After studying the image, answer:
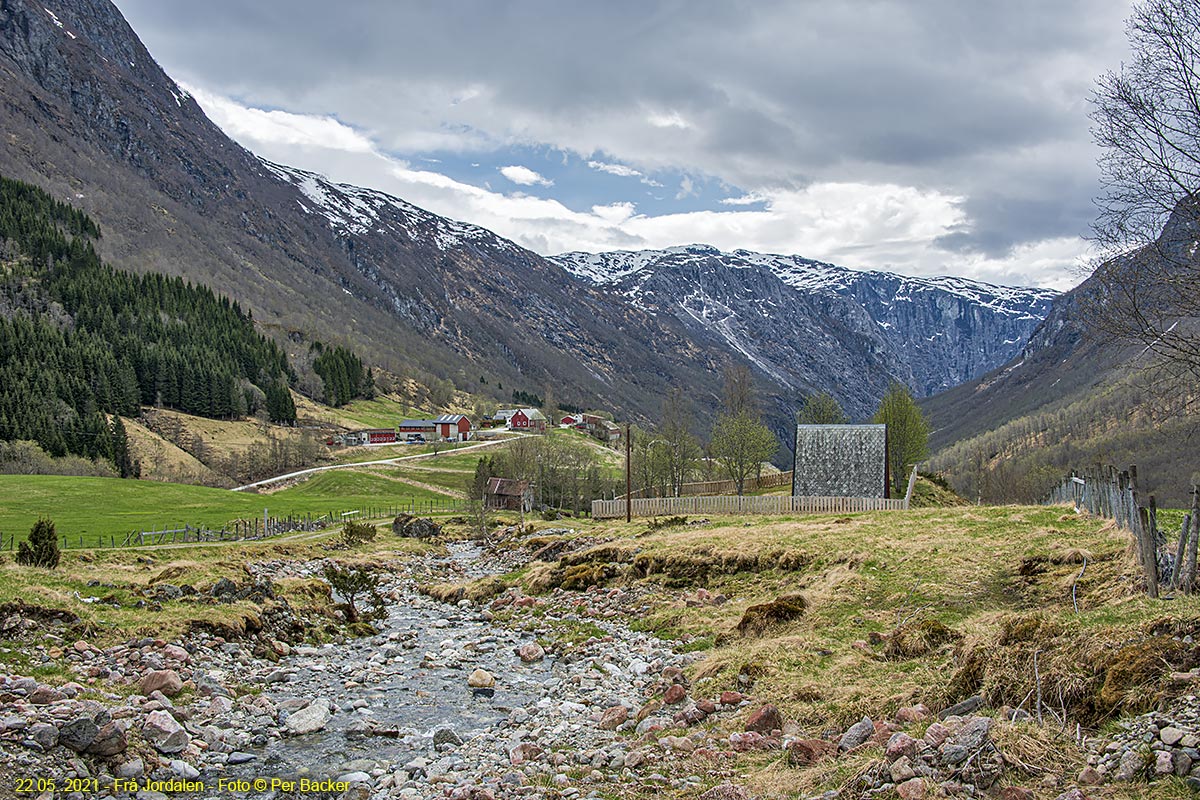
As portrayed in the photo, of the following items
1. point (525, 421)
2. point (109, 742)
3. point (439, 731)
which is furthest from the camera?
point (525, 421)

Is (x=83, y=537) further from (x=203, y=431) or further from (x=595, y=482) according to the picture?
(x=203, y=431)

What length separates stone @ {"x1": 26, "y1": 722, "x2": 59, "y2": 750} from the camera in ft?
36.7

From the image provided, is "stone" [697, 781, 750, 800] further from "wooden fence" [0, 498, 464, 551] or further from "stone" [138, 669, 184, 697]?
"wooden fence" [0, 498, 464, 551]

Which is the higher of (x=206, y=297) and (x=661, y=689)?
(x=206, y=297)

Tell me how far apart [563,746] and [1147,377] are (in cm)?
1640

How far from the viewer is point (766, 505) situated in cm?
5291

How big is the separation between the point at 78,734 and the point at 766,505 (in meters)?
46.3

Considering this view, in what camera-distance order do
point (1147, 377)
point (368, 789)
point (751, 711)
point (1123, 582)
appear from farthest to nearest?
point (1147, 377) → point (1123, 582) → point (751, 711) → point (368, 789)

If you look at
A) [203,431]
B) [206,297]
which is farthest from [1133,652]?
[206,297]

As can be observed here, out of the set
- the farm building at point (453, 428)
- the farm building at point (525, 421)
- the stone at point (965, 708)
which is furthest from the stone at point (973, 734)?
the farm building at point (525, 421)

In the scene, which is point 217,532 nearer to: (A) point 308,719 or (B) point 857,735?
(A) point 308,719

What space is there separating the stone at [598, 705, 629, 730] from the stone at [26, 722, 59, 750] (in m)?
8.90

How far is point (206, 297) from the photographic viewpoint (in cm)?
19725

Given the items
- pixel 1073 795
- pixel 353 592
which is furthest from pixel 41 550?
pixel 1073 795
